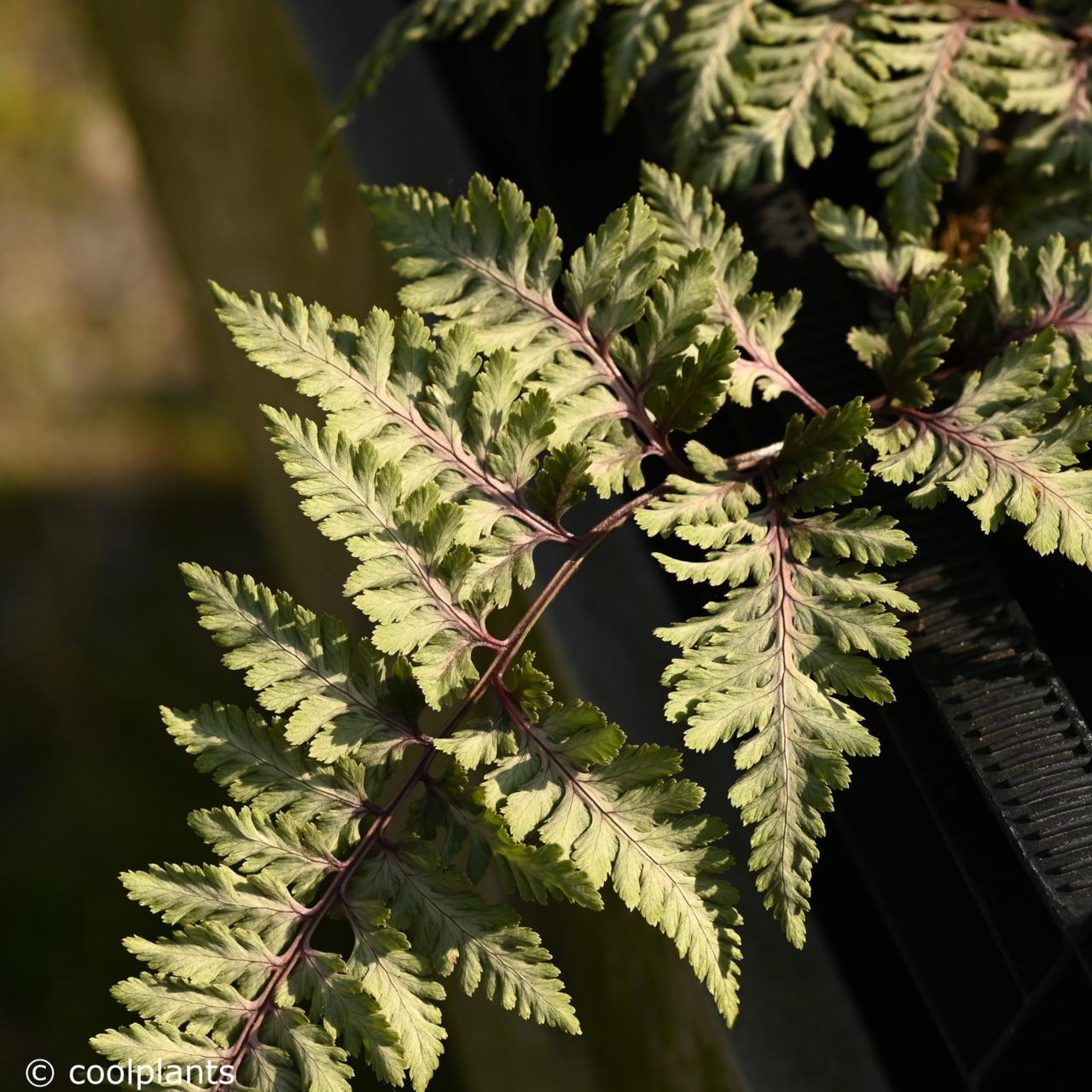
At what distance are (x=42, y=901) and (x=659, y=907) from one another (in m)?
2.09

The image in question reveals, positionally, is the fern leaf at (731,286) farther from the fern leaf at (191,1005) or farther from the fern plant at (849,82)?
the fern leaf at (191,1005)

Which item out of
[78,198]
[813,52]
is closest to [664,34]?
[813,52]

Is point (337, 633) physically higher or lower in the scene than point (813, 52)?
lower

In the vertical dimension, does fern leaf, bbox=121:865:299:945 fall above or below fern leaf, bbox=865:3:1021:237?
below

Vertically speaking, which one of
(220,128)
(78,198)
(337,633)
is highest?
(78,198)

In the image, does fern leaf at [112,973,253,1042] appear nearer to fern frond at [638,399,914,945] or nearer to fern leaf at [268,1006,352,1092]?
fern leaf at [268,1006,352,1092]

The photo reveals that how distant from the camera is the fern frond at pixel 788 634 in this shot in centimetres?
105

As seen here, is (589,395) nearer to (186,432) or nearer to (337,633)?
(337,633)

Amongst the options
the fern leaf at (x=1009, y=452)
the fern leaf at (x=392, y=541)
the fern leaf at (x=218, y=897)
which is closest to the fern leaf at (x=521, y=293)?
the fern leaf at (x=392, y=541)

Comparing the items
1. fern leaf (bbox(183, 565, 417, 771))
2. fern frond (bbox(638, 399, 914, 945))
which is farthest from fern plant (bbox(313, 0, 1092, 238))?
fern leaf (bbox(183, 565, 417, 771))

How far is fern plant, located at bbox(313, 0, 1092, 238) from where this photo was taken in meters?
1.34

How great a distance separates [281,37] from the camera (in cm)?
198

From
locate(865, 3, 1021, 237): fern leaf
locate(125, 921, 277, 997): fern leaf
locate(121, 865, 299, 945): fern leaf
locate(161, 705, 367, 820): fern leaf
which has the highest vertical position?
locate(865, 3, 1021, 237): fern leaf

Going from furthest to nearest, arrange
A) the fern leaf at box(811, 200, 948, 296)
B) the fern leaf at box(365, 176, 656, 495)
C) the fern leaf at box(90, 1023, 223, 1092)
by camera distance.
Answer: the fern leaf at box(811, 200, 948, 296) < the fern leaf at box(365, 176, 656, 495) < the fern leaf at box(90, 1023, 223, 1092)
